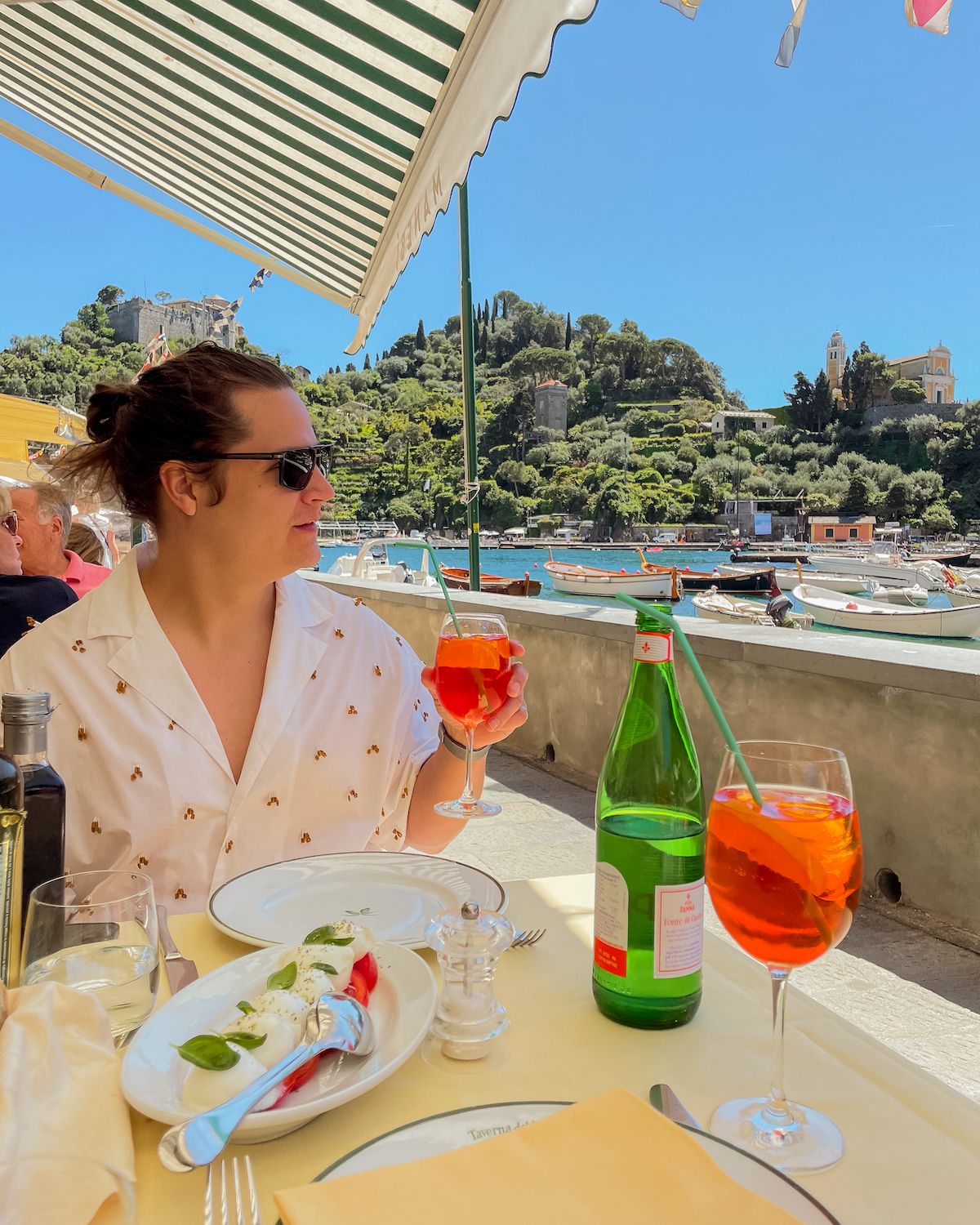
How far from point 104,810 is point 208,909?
0.51 meters

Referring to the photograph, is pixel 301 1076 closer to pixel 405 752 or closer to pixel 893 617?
pixel 405 752

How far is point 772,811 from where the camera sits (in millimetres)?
743

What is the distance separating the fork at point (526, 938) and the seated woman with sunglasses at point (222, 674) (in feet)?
1.39

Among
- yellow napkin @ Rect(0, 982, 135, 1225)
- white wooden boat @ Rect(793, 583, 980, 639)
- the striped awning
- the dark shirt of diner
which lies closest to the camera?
yellow napkin @ Rect(0, 982, 135, 1225)

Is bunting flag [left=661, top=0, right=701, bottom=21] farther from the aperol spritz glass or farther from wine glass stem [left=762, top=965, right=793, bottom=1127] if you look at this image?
wine glass stem [left=762, top=965, right=793, bottom=1127]

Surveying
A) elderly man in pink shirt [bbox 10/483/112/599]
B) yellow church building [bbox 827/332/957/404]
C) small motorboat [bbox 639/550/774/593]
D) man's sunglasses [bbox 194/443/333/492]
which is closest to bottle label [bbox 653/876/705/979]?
man's sunglasses [bbox 194/443/333/492]

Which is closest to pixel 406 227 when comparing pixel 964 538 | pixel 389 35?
pixel 389 35

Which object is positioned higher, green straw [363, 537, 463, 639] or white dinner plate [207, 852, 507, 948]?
green straw [363, 537, 463, 639]

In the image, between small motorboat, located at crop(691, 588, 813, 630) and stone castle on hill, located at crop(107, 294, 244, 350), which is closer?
small motorboat, located at crop(691, 588, 813, 630)

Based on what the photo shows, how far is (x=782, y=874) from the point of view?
2.40 ft

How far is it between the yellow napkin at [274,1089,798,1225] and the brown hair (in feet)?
4.55

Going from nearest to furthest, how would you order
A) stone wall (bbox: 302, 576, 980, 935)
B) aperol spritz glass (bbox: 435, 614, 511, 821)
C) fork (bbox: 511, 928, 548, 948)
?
fork (bbox: 511, 928, 548, 948)
aperol spritz glass (bbox: 435, 614, 511, 821)
stone wall (bbox: 302, 576, 980, 935)

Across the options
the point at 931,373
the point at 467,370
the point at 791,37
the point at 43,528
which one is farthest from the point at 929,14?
the point at 931,373

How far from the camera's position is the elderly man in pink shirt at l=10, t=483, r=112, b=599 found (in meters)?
4.00
